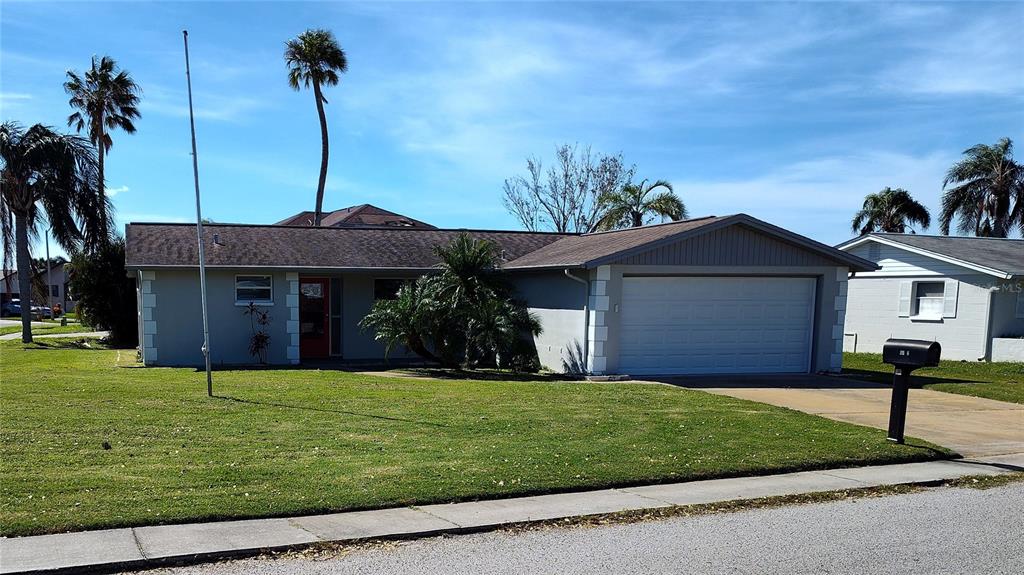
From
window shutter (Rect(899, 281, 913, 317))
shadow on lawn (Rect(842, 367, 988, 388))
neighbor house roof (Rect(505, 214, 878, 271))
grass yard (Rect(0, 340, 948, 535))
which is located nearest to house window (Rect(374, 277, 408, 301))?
neighbor house roof (Rect(505, 214, 878, 271))

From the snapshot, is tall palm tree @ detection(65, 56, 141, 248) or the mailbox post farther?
tall palm tree @ detection(65, 56, 141, 248)

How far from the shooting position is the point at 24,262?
23328 mm

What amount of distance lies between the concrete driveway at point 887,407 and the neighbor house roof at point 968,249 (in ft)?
25.4

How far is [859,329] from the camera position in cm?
2361

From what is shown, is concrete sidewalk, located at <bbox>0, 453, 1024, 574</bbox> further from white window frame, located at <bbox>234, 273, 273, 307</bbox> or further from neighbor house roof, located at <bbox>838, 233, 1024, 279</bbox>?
neighbor house roof, located at <bbox>838, 233, 1024, 279</bbox>

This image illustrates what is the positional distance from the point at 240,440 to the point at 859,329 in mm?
21340

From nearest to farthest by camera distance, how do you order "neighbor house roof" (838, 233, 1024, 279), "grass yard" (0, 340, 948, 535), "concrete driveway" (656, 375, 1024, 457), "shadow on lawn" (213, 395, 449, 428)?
"grass yard" (0, 340, 948, 535), "shadow on lawn" (213, 395, 449, 428), "concrete driveway" (656, 375, 1024, 457), "neighbor house roof" (838, 233, 1024, 279)

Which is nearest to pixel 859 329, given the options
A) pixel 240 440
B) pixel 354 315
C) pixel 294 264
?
pixel 354 315

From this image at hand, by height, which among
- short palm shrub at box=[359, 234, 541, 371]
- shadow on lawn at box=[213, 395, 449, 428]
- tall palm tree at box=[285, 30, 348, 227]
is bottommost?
shadow on lawn at box=[213, 395, 449, 428]

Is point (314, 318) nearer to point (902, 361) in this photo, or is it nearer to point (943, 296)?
point (902, 361)

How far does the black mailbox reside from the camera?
8125 millimetres

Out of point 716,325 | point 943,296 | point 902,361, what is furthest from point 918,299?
point 902,361

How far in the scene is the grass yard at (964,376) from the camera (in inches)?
543

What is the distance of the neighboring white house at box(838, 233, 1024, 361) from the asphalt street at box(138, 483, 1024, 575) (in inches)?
635
